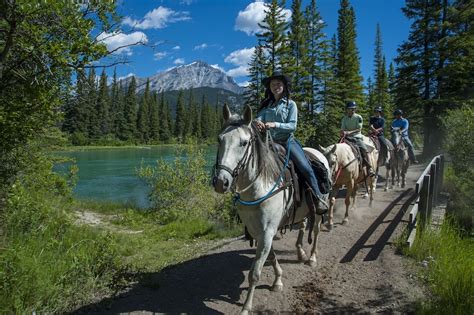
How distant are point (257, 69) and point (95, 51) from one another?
28516 millimetres

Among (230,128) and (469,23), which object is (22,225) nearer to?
(230,128)

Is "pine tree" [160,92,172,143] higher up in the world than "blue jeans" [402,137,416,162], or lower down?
higher up

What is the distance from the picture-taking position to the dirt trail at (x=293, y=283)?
4.84 metres

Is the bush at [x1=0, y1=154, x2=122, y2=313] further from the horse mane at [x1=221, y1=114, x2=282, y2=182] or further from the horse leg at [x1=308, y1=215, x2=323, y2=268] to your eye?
the horse leg at [x1=308, y1=215, x2=323, y2=268]

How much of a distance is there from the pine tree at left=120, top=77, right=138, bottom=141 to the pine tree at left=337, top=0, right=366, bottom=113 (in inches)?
2618

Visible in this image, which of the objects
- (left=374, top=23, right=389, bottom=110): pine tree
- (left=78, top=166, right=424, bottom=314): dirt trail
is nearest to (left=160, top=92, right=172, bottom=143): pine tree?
(left=374, top=23, right=389, bottom=110): pine tree

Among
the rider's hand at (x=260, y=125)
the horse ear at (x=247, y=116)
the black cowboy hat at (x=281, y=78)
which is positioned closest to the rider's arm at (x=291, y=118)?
the black cowboy hat at (x=281, y=78)

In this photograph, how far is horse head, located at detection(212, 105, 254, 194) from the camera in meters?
3.75

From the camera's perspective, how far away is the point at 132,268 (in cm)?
643

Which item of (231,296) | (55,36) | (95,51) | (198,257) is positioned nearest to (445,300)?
(231,296)

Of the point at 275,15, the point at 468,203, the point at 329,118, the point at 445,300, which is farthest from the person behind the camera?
the point at 329,118

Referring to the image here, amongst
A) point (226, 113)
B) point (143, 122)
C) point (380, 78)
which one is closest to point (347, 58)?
point (380, 78)

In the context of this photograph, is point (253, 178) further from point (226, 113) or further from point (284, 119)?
point (284, 119)

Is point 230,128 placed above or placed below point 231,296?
above
